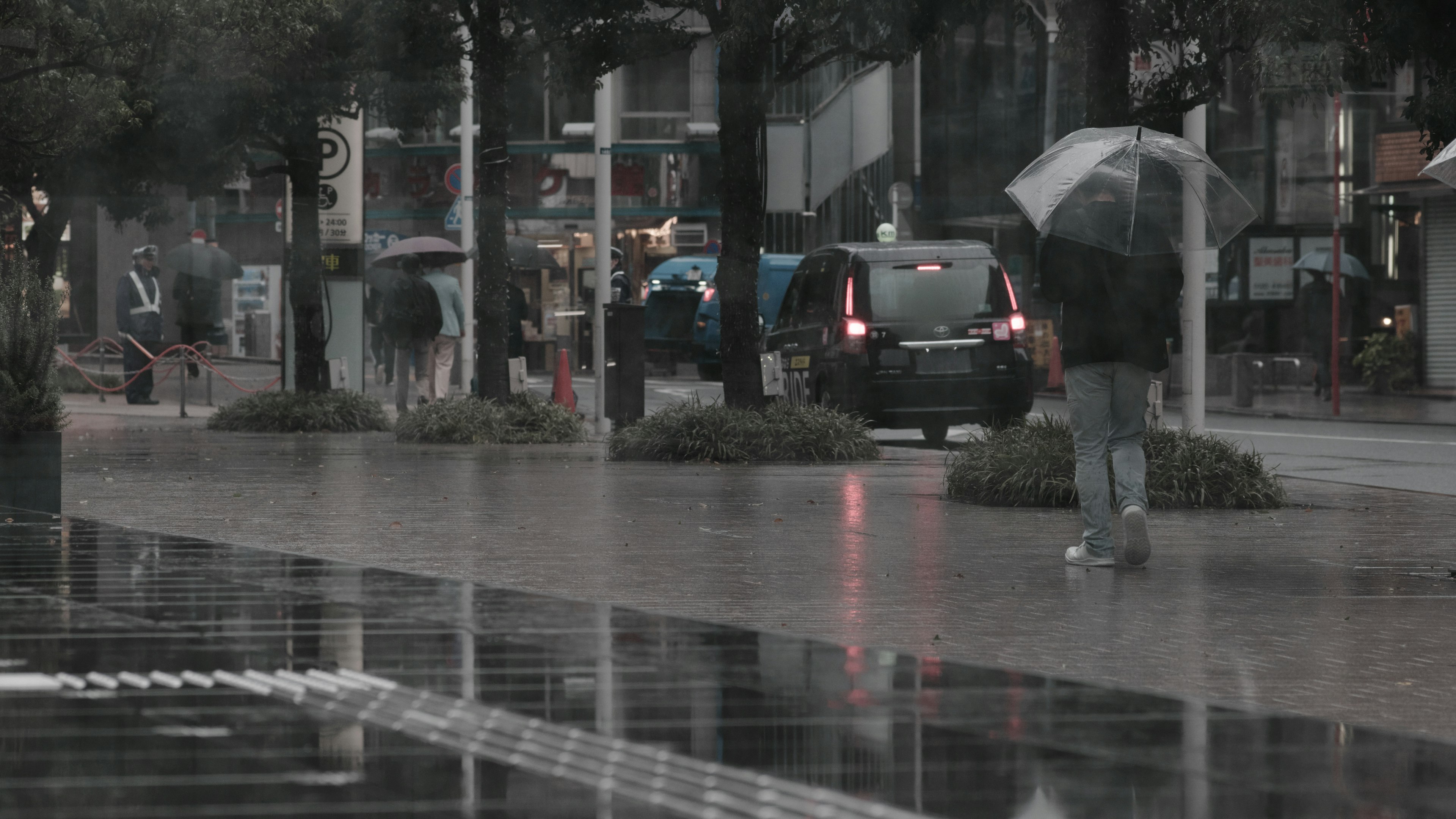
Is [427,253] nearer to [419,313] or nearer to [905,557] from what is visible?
[419,313]

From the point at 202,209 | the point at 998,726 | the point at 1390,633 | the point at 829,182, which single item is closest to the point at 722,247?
the point at 829,182

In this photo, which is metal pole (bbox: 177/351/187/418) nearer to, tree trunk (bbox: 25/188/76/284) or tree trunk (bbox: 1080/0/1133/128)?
tree trunk (bbox: 25/188/76/284)

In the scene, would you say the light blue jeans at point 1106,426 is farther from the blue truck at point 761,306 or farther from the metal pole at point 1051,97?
the metal pole at point 1051,97

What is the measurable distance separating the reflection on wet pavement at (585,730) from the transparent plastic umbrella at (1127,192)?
3412mm

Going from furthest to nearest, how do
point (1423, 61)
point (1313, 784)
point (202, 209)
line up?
point (202, 209) → point (1423, 61) → point (1313, 784)

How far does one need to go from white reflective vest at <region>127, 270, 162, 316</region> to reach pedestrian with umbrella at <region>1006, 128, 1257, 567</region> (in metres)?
18.1

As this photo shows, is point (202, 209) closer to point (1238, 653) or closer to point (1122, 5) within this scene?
point (1122, 5)

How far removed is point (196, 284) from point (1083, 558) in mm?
19781

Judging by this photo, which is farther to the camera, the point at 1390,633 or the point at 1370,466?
the point at 1370,466

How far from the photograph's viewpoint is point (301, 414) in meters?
18.7

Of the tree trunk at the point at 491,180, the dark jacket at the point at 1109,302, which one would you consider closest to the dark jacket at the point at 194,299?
the tree trunk at the point at 491,180

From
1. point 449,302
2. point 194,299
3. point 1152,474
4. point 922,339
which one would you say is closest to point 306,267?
point 449,302

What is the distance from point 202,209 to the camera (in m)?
39.5

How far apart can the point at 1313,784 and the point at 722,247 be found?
1171cm
